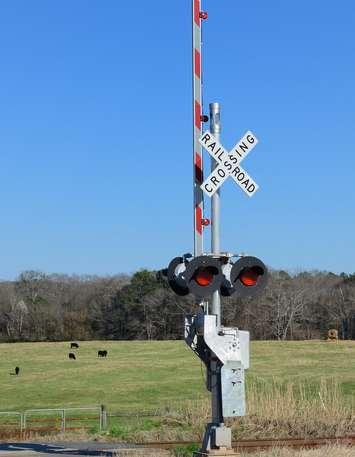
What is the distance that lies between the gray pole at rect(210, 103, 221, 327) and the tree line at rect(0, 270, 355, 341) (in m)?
96.5

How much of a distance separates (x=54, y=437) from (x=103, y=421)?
4160 mm

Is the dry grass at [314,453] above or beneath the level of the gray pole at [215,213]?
beneath

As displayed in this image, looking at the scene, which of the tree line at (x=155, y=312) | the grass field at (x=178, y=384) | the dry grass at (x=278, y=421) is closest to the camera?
the dry grass at (x=278, y=421)

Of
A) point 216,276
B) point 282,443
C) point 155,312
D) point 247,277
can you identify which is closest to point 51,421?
point 282,443

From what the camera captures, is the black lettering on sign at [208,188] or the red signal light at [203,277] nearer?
the red signal light at [203,277]

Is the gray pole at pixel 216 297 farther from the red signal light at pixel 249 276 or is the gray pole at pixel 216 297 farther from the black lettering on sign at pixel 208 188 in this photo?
the red signal light at pixel 249 276

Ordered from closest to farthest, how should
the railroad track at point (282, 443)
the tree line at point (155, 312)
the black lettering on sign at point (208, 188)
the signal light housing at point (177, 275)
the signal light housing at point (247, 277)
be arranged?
the signal light housing at point (247, 277) < the black lettering on sign at point (208, 188) < the signal light housing at point (177, 275) < the railroad track at point (282, 443) < the tree line at point (155, 312)

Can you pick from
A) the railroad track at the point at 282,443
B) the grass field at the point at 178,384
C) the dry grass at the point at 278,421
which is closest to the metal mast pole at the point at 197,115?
the railroad track at the point at 282,443

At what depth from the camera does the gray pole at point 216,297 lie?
10.7m

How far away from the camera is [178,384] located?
182ft

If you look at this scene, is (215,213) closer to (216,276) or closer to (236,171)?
(236,171)

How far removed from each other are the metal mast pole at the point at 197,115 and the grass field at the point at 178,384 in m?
7.56

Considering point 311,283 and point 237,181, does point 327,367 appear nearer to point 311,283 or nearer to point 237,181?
point 237,181

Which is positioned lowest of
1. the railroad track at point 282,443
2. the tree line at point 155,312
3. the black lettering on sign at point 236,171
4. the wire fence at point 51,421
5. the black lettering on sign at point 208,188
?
the railroad track at point 282,443
